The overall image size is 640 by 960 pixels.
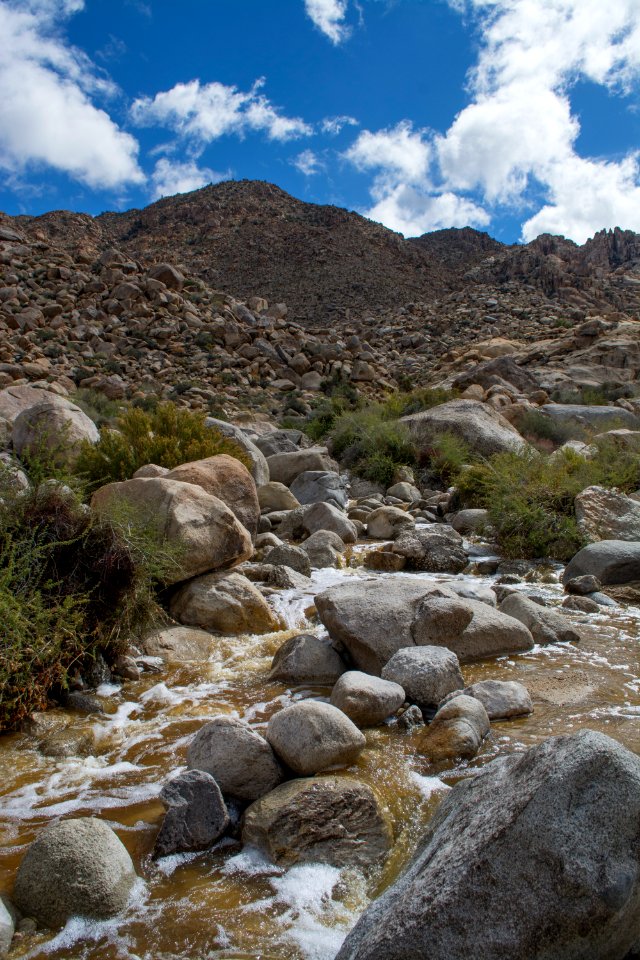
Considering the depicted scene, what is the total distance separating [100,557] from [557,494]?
6.80m

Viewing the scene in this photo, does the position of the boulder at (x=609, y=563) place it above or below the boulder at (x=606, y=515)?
below

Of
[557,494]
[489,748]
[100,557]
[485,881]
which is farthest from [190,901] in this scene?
[557,494]

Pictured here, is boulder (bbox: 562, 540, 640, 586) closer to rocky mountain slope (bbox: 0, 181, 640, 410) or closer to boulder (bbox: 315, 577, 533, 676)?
boulder (bbox: 315, 577, 533, 676)

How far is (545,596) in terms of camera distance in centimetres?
736

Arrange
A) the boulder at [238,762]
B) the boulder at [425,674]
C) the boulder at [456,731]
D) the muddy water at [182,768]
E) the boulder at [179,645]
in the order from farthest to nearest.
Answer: the boulder at [179,645] < the boulder at [425,674] < the boulder at [456,731] < the boulder at [238,762] < the muddy water at [182,768]

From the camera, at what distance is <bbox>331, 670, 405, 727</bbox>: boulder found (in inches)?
166

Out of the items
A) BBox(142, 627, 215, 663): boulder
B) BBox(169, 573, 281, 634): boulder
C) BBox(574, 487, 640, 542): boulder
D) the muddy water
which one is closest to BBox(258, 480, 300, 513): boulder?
BBox(574, 487, 640, 542): boulder

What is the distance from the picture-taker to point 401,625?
5.39 m

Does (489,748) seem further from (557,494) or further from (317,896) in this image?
(557,494)

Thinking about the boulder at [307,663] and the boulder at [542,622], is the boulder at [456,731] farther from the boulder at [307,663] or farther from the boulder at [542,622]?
the boulder at [542,622]

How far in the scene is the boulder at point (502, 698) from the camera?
436cm

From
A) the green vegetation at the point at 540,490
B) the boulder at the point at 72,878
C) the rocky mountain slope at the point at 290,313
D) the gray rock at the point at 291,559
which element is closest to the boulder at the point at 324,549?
the gray rock at the point at 291,559

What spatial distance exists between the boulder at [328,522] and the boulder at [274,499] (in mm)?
771

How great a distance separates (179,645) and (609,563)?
16.2 feet
